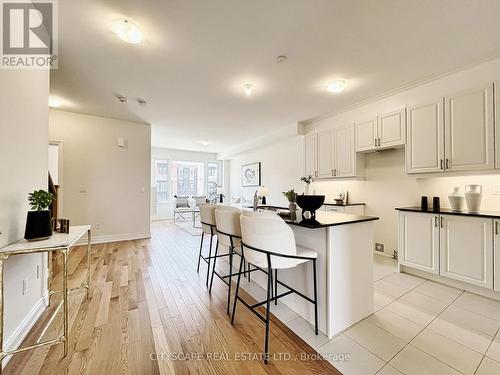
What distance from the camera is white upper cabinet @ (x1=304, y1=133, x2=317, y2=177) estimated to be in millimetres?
4453

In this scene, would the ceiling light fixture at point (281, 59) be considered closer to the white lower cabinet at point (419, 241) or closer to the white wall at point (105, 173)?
the white lower cabinet at point (419, 241)

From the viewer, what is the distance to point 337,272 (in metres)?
1.68

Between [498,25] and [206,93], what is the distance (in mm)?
3290

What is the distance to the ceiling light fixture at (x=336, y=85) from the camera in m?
2.90

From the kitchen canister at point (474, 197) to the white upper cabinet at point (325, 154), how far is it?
191 cm

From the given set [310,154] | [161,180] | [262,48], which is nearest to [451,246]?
[310,154]

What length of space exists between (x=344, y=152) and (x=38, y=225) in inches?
166

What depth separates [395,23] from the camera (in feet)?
6.08

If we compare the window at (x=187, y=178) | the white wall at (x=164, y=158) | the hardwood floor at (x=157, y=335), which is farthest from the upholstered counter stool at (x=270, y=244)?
the window at (x=187, y=178)

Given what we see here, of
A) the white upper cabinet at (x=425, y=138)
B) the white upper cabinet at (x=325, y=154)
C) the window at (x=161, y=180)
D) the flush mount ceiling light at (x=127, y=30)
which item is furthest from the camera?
the window at (x=161, y=180)

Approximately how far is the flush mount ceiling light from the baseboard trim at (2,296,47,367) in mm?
2594

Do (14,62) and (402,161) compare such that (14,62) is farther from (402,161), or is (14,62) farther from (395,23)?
(402,161)

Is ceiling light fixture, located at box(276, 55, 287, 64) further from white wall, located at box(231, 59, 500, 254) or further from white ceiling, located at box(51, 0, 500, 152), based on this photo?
white wall, located at box(231, 59, 500, 254)

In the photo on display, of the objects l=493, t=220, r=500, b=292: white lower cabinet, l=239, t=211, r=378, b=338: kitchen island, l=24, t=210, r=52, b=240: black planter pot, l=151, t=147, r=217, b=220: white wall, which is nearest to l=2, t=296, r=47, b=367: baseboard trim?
l=24, t=210, r=52, b=240: black planter pot
